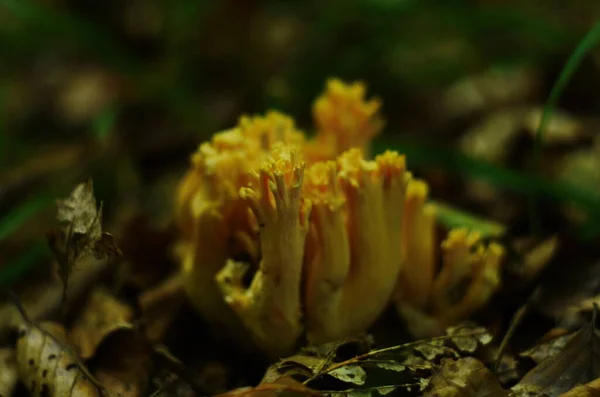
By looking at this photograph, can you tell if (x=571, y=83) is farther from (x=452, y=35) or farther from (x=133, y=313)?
(x=133, y=313)

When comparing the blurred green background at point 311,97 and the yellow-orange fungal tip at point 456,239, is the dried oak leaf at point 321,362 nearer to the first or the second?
the yellow-orange fungal tip at point 456,239

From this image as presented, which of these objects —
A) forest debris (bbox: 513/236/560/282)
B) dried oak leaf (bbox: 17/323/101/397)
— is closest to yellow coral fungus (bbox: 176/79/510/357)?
forest debris (bbox: 513/236/560/282)

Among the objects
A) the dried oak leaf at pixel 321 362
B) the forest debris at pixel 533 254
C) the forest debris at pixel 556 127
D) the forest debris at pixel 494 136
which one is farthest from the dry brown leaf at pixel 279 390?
the forest debris at pixel 556 127

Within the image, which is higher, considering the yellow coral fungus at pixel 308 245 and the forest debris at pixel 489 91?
the forest debris at pixel 489 91

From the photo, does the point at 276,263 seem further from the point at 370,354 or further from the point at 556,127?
the point at 556,127

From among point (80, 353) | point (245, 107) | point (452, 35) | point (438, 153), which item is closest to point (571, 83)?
point (452, 35)
